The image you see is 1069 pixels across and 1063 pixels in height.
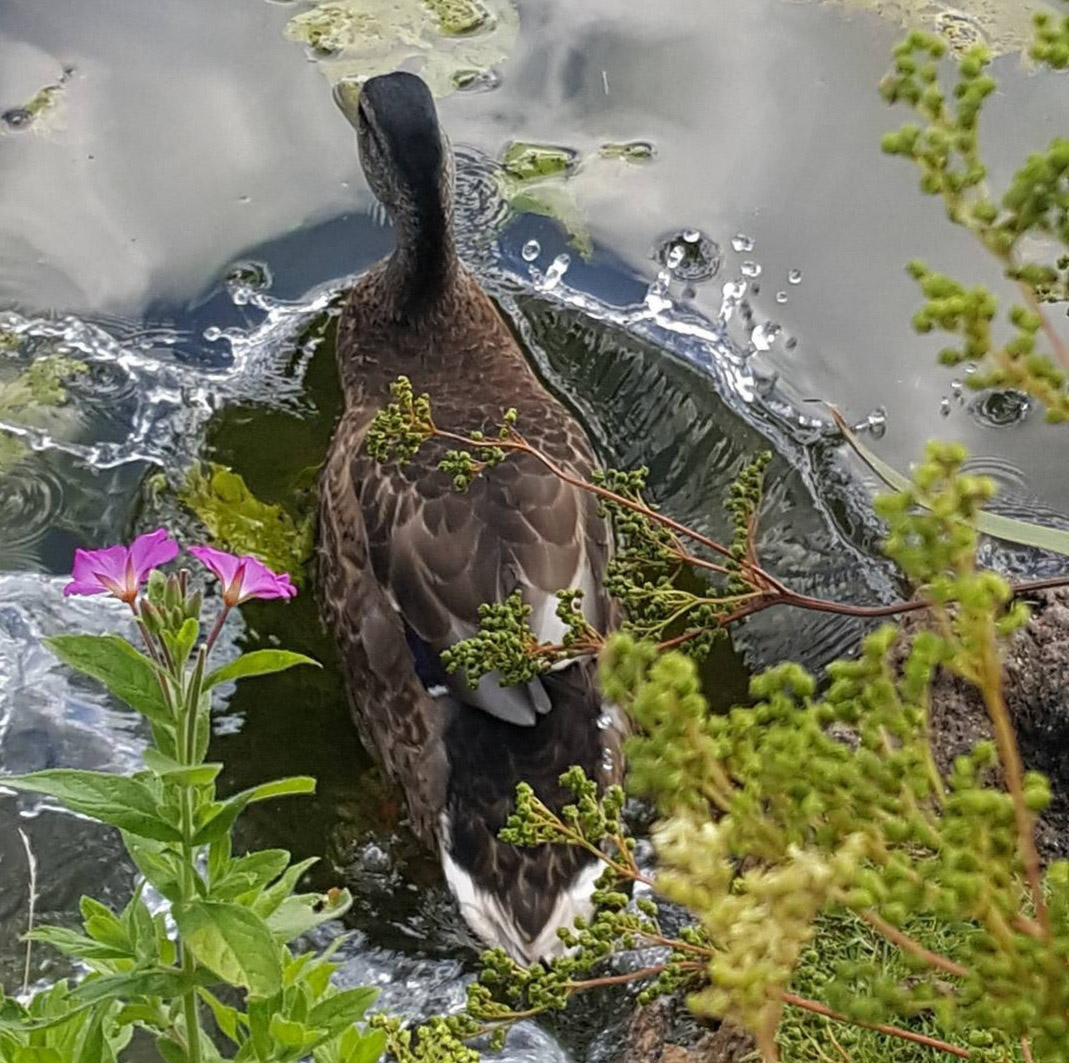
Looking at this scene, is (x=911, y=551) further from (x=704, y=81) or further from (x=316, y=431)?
(x=704, y=81)

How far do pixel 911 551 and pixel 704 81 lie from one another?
13.4ft

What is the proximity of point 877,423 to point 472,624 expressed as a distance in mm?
1497

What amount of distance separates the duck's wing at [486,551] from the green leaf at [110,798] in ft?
5.01

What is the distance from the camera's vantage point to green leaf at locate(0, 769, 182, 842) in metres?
1.28

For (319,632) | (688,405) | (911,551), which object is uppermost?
(911,551)

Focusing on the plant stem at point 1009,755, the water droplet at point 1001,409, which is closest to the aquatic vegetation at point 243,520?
the water droplet at point 1001,409

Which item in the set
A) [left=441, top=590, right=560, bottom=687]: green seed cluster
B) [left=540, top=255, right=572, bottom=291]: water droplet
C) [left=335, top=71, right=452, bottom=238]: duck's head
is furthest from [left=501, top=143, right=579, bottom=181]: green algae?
[left=441, top=590, right=560, bottom=687]: green seed cluster

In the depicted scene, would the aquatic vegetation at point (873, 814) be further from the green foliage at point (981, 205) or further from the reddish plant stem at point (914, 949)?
the green foliage at point (981, 205)

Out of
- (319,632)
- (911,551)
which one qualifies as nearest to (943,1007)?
(911,551)

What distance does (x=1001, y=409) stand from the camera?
392 cm

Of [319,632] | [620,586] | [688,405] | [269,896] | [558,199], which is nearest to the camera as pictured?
[269,896]

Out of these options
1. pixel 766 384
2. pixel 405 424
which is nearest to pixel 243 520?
pixel 766 384

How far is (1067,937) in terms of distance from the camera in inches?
36.5

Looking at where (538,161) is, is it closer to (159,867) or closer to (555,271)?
(555,271)
